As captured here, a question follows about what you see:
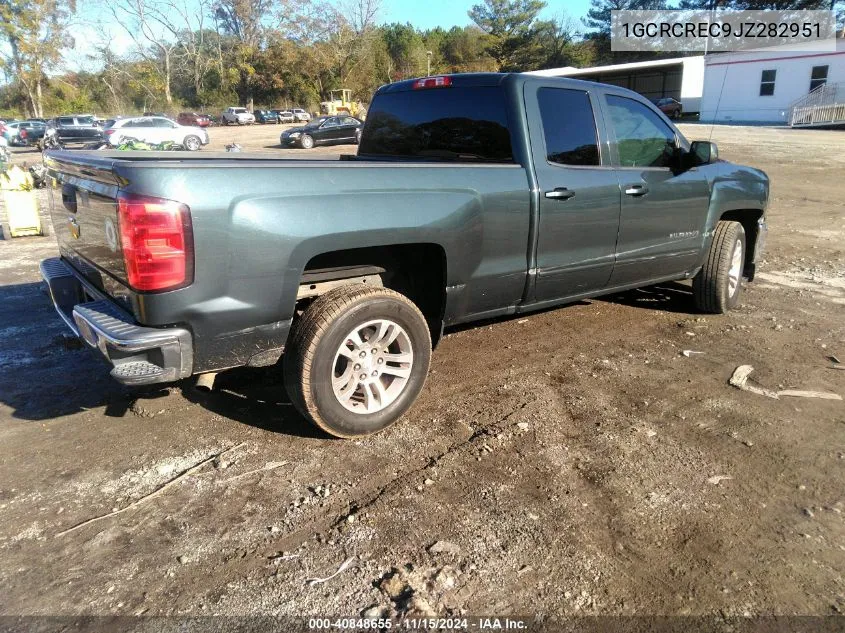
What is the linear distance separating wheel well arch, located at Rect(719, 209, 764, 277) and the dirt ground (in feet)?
4.11

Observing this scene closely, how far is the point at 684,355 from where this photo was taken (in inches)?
183

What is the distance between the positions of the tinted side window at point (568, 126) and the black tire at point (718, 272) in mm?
1737

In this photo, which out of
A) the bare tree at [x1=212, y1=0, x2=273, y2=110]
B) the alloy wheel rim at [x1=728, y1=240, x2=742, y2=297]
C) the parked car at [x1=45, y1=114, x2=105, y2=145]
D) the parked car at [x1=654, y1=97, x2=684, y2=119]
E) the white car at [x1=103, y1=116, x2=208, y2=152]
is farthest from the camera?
the bare tree at [x1=212, y1=0, x2=273, y2=110]

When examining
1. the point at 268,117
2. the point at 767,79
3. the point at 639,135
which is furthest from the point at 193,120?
the point at 639,135

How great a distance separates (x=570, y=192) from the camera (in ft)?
13.1

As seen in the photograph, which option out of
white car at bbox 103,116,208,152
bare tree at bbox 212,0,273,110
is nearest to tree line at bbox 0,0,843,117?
bare tree at bbox 212,0,273,110

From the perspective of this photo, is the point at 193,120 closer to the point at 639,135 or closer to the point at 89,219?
the point at 639,135

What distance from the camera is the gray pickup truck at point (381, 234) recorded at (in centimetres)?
273

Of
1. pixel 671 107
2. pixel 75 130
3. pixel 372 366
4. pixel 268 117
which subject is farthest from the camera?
pixel 268 117

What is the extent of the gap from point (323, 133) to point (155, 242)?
30.7 meters

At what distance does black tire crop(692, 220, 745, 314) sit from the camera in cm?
531

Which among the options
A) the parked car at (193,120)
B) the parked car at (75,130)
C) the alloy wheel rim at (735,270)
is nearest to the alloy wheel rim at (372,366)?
the alloy wheel rim at (735,270)

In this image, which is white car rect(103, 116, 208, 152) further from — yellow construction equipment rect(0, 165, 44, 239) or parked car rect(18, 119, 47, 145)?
yellow construction equipment rect(0, 165, 44, 239)

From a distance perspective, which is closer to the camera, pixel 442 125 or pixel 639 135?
pixel 442 125
